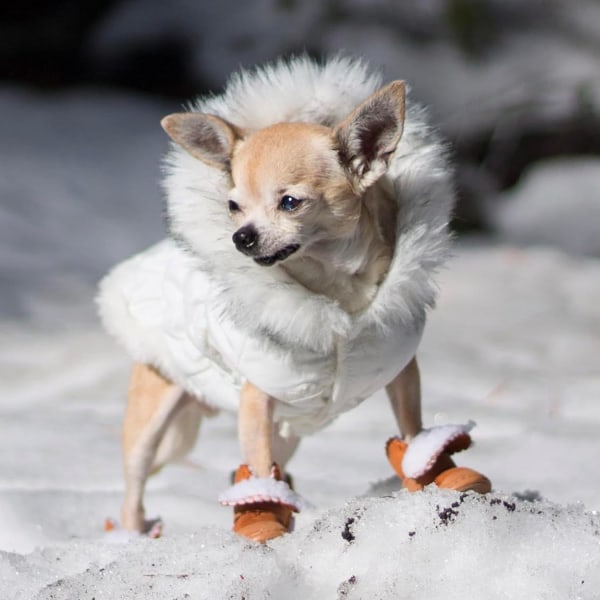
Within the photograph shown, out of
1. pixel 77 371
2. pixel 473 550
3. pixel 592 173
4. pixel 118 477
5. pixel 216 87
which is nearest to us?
pixel 473 550

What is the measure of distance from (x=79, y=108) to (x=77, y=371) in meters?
3.36

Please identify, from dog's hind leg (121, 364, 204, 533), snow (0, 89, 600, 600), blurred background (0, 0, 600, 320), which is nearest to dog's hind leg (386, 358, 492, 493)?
snow (0, 89, 600, 600)

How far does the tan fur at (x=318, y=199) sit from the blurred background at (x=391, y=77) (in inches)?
135

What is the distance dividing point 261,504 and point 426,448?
0.32m

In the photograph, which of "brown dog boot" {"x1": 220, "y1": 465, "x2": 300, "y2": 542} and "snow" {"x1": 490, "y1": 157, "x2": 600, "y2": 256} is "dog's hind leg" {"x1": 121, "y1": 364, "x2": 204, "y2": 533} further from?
"snow" {"x1": 490, "y1": 157, "x2": 600, "y2": 256}

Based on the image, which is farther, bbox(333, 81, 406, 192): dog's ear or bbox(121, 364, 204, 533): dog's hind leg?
bbox(121, 364, 204, 533): dog's hind leg

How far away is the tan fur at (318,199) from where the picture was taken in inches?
78.7

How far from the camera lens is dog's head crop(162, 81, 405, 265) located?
1.99m

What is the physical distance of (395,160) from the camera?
217 centimetres

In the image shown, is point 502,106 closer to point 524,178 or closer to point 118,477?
point 524,178

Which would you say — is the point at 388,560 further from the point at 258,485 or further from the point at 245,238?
the point at 245,238

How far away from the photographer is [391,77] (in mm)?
5777

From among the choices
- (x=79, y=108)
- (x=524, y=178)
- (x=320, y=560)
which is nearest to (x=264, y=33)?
(x=79, y=108)

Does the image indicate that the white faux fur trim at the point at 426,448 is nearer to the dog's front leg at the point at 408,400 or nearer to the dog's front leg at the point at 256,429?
→ the dog's front leg at the point at 408,400
